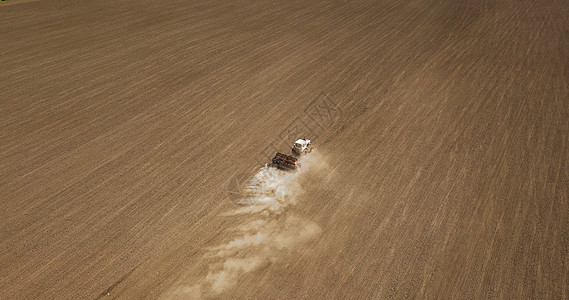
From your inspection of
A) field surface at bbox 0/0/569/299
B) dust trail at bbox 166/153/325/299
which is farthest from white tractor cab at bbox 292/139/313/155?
dust trail at bbox 166/153/325/299

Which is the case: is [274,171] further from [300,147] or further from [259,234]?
[259,234]

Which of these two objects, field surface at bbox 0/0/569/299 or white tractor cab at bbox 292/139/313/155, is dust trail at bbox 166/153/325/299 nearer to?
field surface at bbox 0/0/569/299

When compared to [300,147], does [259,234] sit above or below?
below

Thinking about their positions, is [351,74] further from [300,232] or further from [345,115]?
[300,232]

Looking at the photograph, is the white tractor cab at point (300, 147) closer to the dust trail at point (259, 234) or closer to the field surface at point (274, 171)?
the field surface at point (274, 171)

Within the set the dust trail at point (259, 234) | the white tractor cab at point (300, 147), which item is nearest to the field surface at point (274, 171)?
the dust trail at point (259, 234)

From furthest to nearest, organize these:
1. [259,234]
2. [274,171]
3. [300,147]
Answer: [300,147] → [274,171] → [259,234]

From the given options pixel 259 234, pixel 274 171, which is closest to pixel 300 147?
pixel 274 171
